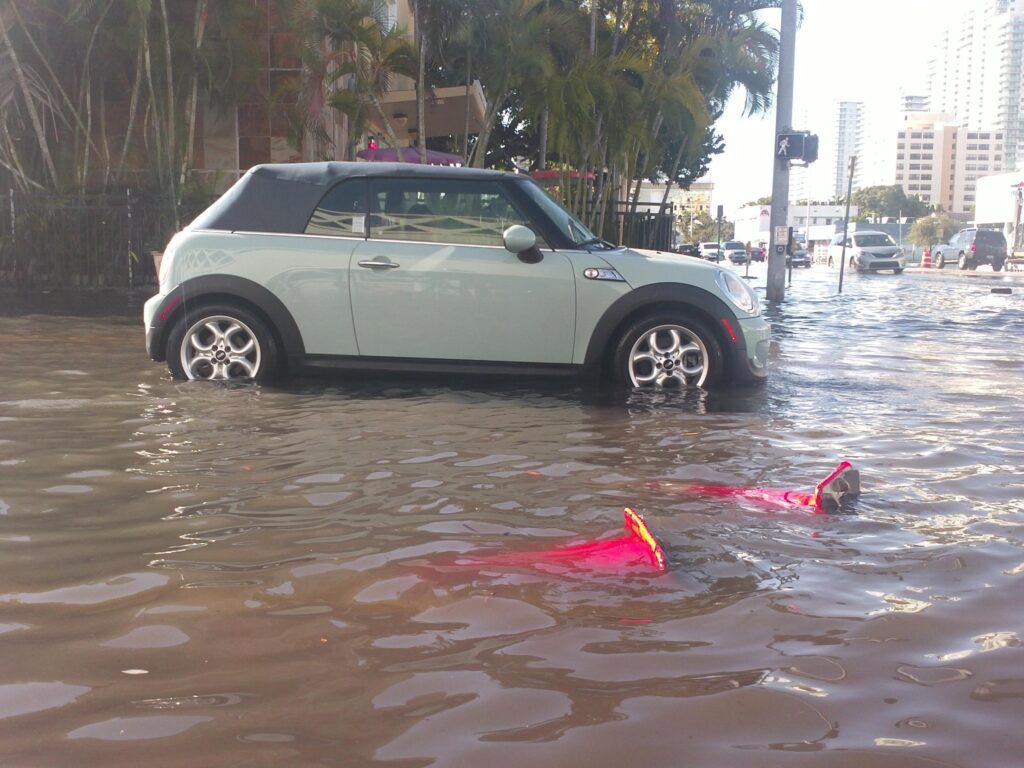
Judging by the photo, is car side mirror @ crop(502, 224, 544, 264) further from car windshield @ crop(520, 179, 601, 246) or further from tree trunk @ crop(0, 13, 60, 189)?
tree trunk @ crop(0, 13, 60, 189)

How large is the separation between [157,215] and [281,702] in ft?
52.7

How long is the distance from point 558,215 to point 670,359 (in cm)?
116

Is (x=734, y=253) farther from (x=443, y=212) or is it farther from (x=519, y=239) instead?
(x=519, y=239)

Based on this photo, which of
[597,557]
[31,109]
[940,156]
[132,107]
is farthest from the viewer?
[940,156]

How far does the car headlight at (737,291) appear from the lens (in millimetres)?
6996

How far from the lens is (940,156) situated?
17075 centimetres

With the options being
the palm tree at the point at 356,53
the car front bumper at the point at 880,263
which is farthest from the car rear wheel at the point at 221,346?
the car front bumper at the point at 880,263

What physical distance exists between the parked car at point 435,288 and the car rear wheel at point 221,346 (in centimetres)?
1

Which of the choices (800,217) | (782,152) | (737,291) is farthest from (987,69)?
(737,291)

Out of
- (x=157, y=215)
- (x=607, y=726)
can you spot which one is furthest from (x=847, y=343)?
(x=157, y=215)

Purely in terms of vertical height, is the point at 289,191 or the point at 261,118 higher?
the point at 261,118

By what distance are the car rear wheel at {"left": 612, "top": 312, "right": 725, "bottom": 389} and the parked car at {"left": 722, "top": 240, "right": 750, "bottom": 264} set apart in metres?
51.9

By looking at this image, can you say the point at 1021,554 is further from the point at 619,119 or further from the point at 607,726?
the point at 619,119

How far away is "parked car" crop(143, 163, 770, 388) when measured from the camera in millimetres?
6789
